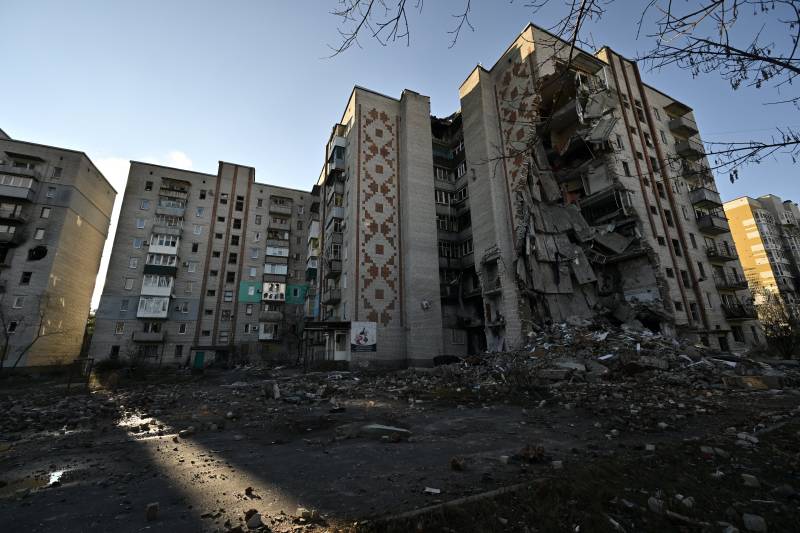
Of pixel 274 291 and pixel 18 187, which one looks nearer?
pixel 18 187

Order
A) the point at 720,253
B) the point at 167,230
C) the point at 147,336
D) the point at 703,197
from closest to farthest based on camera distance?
the point at 720,253 < the point at 703,197 < the point at 147,336 < the point at 167,230

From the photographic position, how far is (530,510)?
10.9 feet

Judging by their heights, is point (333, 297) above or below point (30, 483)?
above

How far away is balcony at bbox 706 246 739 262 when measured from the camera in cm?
2517

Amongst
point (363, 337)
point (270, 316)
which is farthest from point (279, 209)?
point (363, 337)

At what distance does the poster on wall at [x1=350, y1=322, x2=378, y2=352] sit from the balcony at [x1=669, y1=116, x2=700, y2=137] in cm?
3232

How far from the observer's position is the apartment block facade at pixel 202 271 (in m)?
34.1

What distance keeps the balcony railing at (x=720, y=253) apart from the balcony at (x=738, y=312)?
3.80 meters

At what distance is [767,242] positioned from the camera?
4691 cm

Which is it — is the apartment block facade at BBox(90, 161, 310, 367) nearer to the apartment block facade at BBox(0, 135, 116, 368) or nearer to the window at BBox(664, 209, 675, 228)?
the apartment block facade at BBox(0, 135, 116, 368)

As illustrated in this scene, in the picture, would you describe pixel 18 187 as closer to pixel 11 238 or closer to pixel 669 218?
pixel 11 238

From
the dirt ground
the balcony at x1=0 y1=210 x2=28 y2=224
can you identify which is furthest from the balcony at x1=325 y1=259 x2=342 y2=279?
the balcony at x1=0 y1=210 x2=28 y2=224

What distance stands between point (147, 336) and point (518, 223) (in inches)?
1488

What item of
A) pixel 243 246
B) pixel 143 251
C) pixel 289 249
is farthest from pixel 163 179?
pixel 289 249
